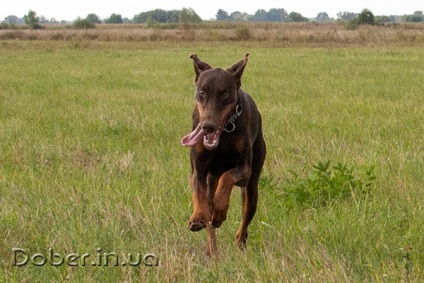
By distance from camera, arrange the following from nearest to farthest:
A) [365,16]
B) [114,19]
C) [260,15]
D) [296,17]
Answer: [365,16]
[296,17]
[114,19]
[260,15]

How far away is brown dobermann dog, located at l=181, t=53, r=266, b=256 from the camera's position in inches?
148

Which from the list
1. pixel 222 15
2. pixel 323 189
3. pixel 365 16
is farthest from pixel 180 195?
pixel 222 15

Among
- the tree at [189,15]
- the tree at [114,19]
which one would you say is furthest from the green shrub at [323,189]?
the tree at [114,19]

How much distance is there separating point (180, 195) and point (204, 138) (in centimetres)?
184

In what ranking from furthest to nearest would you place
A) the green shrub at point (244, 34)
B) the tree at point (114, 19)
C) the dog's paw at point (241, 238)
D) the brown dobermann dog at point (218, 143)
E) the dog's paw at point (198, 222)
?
the tree at point (114, 19) < the green shrub at point (244, 34) < the dog's paw at point (241, 238) < the brown dobermann dog at point (218, 143) < the dog's paw at point (198, 222)

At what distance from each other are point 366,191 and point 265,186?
0.90 meters

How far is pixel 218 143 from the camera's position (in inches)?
152

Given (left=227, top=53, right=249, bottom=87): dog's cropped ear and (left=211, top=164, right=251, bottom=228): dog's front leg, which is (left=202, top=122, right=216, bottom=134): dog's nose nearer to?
(left=211, top=164, right=251, bottom=228): dog's front leg

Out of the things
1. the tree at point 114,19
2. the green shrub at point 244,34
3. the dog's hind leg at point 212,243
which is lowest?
the tree at point 114,19

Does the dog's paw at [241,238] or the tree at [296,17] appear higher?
the dog's paw at [241,238]

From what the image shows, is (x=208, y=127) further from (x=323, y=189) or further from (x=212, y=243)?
(x=323, y=189)

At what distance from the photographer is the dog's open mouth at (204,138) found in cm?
376

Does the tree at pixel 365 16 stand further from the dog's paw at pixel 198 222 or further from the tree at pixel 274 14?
the tree at pixel 274 14

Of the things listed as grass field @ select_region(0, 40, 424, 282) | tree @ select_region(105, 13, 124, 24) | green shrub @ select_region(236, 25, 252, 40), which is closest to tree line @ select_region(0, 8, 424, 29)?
tree @ select_region(105, 13, 124, 24)
